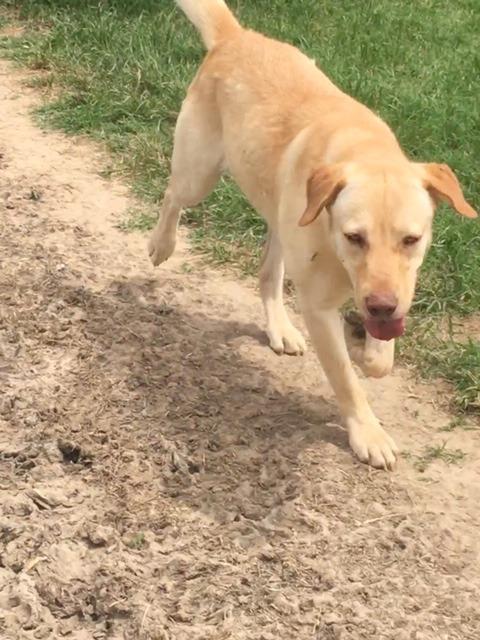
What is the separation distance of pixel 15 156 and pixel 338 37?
2.59m

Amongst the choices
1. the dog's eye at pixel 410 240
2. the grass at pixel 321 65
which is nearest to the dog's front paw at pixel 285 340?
the grass at pixel 321 65

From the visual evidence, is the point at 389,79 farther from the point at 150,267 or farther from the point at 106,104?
the point at 150,267

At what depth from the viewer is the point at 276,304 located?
4.36 meters

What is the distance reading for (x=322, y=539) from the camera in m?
3.17

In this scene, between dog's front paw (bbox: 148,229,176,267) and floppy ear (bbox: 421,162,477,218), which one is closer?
floppy ear (bbox: 421,162,477,218)

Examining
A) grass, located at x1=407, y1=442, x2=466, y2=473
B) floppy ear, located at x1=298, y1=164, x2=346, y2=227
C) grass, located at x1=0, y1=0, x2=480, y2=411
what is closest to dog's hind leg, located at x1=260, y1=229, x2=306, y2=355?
grass, located at x1=0, y1=0, x2=480, y2=411

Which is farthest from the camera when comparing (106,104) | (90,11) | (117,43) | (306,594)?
(90,11)

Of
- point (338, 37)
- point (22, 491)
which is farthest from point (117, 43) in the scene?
point (22, 491)

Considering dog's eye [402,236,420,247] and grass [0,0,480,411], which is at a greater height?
dog's eye [402,236,420,247]

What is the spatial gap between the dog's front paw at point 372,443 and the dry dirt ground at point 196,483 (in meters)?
0.05

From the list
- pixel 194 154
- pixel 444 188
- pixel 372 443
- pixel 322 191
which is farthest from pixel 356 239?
pixel 194 154

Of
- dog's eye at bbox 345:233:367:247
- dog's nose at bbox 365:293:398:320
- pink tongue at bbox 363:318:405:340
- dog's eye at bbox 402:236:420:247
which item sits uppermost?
dog's eye at bbox 402:236:420:247

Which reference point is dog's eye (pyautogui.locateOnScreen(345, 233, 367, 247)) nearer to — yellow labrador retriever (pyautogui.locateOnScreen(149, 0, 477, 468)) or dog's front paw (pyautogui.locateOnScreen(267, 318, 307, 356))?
yellow labrador retriever (pyautogui.locateOnScreen(149, 0, 477, 468))

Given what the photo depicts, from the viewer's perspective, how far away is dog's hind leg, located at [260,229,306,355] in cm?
426
